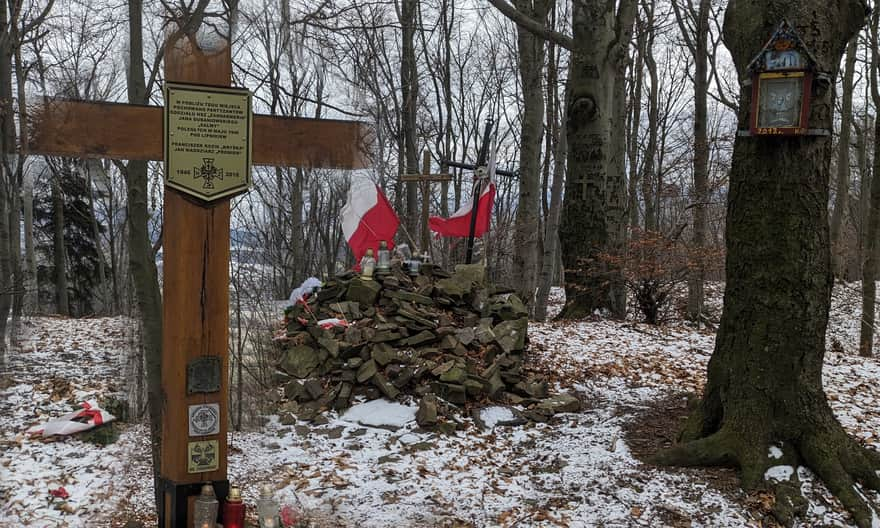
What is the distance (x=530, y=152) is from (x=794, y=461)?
7952mm

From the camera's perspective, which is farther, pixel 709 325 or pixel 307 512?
pixel 709 325

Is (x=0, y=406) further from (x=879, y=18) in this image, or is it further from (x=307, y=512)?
(x=879, y=18)

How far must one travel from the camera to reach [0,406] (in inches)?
212

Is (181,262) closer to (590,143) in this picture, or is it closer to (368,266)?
(368,266)

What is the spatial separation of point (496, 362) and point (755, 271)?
278cm

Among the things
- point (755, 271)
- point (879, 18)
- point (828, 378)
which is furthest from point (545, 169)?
point (755, 271)

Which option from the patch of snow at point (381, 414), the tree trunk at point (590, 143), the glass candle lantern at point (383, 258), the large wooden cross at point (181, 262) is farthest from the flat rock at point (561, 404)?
the tree trunk at point (590, 143)

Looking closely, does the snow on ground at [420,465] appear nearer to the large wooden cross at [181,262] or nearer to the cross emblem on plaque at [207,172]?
the large wooden cross at [181,262]

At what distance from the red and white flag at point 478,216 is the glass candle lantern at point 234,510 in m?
5.72

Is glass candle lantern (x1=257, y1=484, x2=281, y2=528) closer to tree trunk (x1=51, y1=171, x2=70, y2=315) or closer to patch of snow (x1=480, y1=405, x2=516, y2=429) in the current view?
patch of snow (x1=480, y1=405, x2=516, y2=429)

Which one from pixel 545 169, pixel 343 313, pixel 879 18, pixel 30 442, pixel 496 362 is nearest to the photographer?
pixel 30 442

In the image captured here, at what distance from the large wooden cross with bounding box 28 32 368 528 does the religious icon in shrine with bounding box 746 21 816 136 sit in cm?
322

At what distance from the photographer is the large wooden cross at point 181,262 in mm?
2947

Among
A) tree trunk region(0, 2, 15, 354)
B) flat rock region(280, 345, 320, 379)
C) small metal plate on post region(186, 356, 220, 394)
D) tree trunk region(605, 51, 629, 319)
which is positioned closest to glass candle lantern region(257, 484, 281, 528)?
small metal plate on post region(186, 356, 220, 394)
